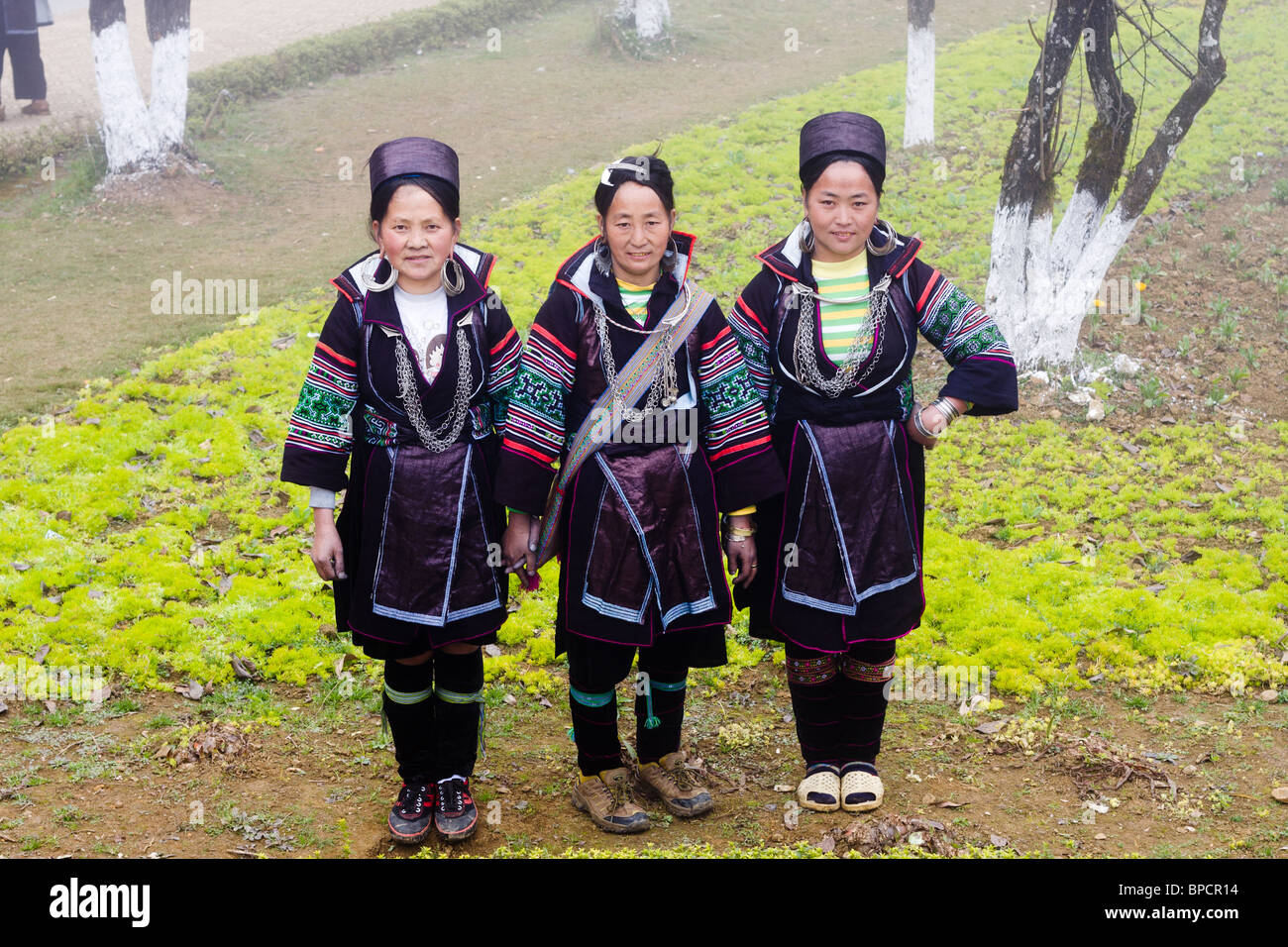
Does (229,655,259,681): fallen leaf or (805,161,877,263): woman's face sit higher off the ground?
(805,161,877,263): woman's face

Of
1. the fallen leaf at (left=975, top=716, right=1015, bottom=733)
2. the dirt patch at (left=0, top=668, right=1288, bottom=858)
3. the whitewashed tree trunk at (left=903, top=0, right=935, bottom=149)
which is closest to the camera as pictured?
the dirt patch at (left=0, top=668, right=1288, bottom=858)

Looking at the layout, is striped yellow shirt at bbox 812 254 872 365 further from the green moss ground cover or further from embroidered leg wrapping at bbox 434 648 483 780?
the green moss ground cover

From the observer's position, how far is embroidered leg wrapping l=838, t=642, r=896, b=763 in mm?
4512

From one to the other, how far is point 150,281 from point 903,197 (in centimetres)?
842

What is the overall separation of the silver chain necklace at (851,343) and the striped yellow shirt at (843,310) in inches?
0.6

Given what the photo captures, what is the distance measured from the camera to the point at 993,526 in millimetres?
7648

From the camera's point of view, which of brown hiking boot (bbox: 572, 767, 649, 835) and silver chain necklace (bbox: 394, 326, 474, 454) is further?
brown hiking boot (bbox: 572, 767, 649, 835)

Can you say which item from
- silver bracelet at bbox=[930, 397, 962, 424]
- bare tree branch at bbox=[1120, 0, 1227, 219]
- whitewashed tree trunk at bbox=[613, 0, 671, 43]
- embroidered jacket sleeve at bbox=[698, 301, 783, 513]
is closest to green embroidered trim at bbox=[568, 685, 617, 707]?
embroidered jacket sleeve at bbox=[698, 301, 783, 513]

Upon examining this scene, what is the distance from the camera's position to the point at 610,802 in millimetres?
4496

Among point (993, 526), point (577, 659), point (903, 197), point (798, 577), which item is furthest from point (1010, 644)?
point (903, 197)

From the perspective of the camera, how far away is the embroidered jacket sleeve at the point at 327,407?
13.2ft

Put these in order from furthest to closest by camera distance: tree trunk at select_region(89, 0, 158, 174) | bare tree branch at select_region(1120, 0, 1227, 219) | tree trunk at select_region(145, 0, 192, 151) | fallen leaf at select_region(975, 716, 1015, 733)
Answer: tree trunk at select_region(145, 0, 192, 151), tree trunk at select_region(89, 0, 158, 174), bare tree branch at select_region(1120, 0, 1227, 219), fallen leaf at select_region(975, 716, 1015, 733)

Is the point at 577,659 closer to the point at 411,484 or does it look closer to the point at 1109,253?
the point at 411,484

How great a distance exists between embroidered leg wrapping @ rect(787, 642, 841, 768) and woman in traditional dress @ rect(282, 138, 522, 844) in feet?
4.01
